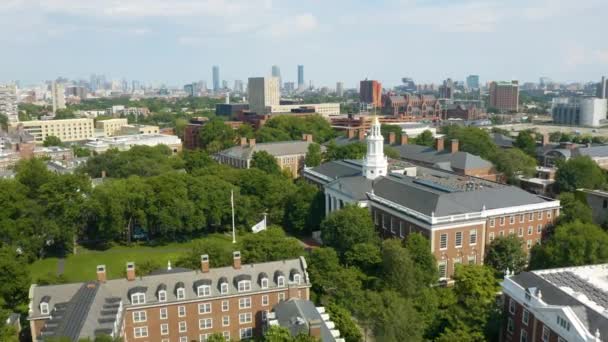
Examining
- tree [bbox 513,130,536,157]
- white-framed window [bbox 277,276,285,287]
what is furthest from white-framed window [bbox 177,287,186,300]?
tree [bbox 513,130,536,157]

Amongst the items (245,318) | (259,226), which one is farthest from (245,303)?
(259,226)

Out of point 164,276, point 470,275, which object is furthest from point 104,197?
point 470,275

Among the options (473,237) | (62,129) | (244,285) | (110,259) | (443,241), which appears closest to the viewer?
(244,285)

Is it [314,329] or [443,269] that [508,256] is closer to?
[443,269]

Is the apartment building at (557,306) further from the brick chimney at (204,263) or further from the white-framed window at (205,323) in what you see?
the brick chimney at (204,263)

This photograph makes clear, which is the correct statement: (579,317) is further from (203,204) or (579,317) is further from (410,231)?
(203,204)

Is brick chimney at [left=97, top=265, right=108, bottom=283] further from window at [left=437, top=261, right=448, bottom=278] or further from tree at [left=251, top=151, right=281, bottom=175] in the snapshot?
tree at [left=251, top=151, right=281, bottom=175]
